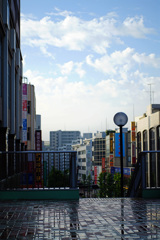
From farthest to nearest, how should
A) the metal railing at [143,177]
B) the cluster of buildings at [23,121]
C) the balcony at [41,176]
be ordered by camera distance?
the cluster of buildings at [23,121] < the metal railing at [143,177] < the balcony at [41,176]

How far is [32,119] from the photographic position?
5447cm

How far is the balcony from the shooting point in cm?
1027

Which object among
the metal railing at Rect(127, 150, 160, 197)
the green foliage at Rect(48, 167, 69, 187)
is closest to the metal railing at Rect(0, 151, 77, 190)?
the green foliage at Rect(48, 167, 69, 187)

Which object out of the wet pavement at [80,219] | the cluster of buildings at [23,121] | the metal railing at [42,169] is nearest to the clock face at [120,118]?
the cluster of buildings at [23,121]

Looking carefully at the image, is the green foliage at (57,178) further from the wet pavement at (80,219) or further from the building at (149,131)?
the building at (149,131)

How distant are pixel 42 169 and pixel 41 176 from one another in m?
0.22

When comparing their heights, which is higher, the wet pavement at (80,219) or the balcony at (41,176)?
the balcony at (41,176)

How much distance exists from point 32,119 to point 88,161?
10977 cm

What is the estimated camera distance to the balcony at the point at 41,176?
33.7 ft

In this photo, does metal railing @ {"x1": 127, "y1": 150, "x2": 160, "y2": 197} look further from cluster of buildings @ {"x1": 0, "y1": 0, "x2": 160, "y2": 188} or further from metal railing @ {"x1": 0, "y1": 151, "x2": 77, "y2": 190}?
metal railing @ {"x1": 0, "y1": 151, "x2": 77, "y2": 190}

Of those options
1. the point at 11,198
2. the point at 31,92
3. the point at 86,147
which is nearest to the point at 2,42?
the point at 11,198

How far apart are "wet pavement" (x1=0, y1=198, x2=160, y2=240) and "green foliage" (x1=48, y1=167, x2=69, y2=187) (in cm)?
89

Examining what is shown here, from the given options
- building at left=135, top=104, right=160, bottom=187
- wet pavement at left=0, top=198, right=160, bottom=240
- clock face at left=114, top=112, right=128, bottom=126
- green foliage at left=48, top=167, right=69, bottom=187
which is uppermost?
building at left=135, top=104, right=160, bottom=187

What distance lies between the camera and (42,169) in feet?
35.1
